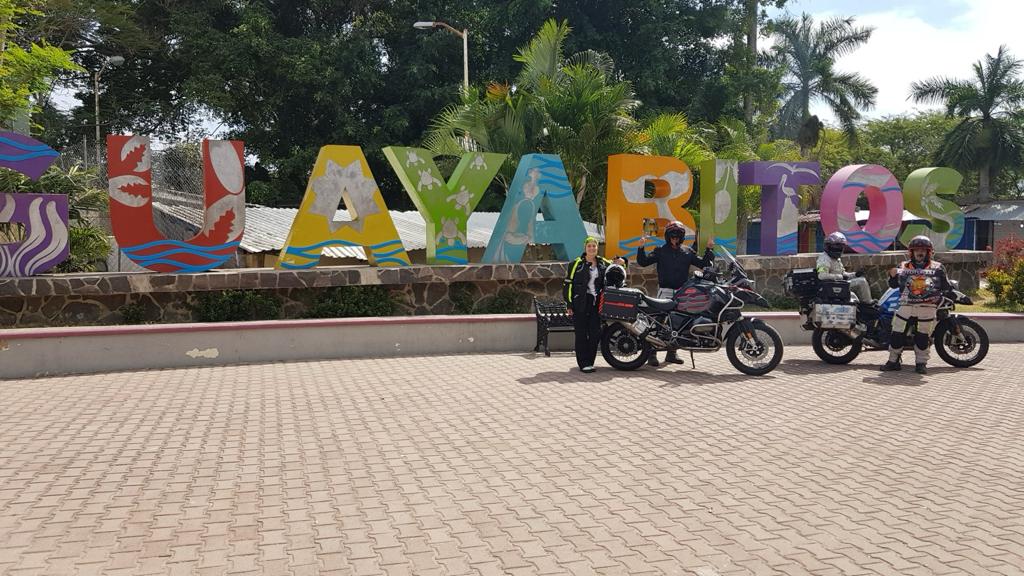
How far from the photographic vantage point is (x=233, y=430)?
23.5 ft

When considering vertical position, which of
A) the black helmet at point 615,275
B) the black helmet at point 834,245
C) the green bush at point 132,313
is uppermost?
the black helmet at point 834,245

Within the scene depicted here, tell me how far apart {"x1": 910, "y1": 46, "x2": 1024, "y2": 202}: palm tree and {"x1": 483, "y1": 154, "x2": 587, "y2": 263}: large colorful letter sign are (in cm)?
3240

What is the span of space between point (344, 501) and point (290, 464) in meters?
1.03

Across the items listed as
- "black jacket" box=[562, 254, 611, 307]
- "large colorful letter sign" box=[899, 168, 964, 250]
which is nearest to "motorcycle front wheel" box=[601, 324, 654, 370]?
"black jacket" box=[562, 254, 611, 307]

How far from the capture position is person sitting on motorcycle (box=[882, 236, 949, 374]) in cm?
1021

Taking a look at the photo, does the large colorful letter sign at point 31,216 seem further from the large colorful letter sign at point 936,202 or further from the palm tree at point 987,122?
the palm tree at point 987,122

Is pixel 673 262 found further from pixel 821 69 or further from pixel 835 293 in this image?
pixel 821 69

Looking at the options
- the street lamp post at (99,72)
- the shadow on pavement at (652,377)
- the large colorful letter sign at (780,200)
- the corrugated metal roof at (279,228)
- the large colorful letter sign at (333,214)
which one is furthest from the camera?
the street lamp post at (99,72)

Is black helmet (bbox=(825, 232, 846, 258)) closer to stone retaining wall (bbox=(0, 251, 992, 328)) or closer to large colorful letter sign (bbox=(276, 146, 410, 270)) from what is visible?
stone retaining wall (bbox=(0, 251, 992, 328))

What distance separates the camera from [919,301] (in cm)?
1023

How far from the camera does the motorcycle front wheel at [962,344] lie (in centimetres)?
1072

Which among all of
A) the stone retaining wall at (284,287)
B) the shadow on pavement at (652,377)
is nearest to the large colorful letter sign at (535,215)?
the stone retaining wall at (284,287)

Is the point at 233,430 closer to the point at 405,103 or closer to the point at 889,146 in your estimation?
the point at 405,103

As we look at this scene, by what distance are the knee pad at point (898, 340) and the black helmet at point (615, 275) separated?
3.36 meters
